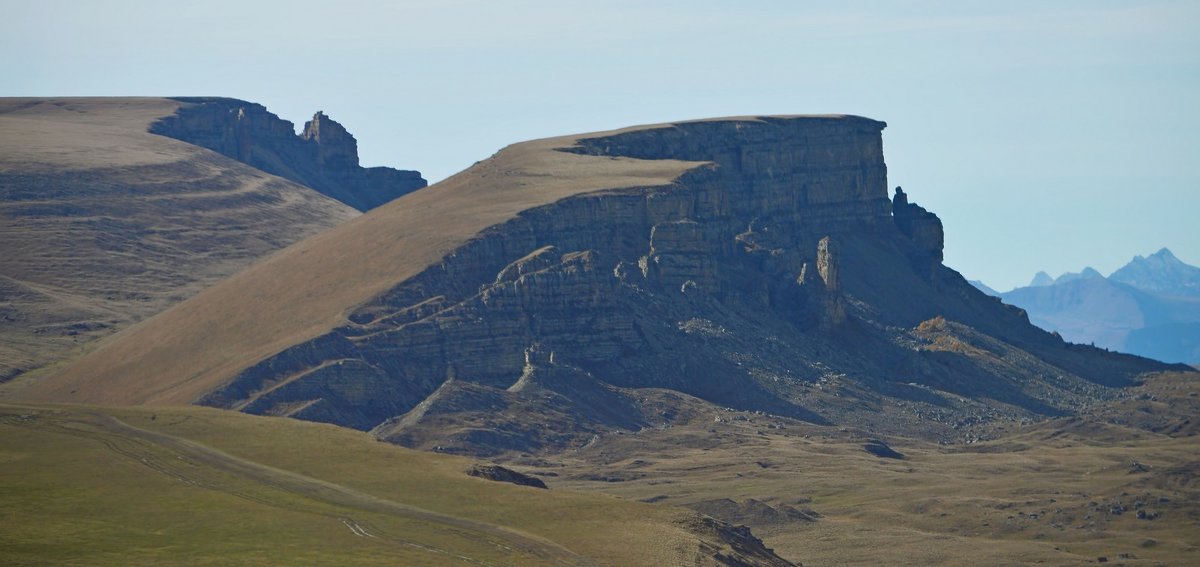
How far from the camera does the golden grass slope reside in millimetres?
140000

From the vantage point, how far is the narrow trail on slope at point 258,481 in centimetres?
14800

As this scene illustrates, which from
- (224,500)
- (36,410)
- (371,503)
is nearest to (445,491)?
(371,503)

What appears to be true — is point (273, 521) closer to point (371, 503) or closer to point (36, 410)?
point (371, 503)

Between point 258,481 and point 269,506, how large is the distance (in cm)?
792

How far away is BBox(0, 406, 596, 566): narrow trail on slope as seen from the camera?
148 metres

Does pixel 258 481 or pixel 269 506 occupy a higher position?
pixel 258 481

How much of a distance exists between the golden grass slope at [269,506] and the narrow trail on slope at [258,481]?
177 millimetres

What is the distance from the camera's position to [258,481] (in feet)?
525

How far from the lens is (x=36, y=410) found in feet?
579

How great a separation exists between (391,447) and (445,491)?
1796 centimetres

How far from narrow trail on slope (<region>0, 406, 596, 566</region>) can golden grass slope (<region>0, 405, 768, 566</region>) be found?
0.58 feet

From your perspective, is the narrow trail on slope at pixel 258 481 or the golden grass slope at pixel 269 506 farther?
the narrow trail on slope at pixel 258 481

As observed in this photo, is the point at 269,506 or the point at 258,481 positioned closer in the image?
the point at 269,506

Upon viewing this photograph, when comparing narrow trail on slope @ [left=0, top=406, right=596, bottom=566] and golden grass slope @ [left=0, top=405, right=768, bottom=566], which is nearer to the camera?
golden grass slope @ [left=0, top=405, right=768, bottom=566]
